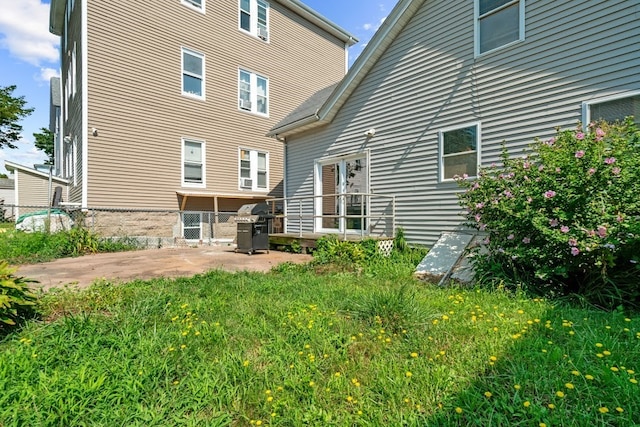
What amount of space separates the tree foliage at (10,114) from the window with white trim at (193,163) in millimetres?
24975

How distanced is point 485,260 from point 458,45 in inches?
194

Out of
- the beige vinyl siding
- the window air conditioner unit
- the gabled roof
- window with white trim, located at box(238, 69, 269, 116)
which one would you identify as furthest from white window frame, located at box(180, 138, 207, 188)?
the window air conditioner unit

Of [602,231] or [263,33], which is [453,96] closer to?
[602,231]

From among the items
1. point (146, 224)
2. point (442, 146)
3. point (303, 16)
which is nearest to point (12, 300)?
point (442, 146)

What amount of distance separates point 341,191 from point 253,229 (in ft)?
9.46

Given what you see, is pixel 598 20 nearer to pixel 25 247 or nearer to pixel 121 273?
pixel 121 273

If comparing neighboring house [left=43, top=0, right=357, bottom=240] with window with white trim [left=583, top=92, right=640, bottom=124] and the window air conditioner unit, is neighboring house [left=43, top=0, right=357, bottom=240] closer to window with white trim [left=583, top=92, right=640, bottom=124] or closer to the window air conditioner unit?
the window air conditioner unit

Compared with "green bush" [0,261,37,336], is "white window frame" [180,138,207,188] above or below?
above

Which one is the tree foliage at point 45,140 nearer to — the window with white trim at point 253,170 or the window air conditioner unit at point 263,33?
the window air conditioner unit at point 263,33

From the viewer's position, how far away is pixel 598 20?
5184 millimetres

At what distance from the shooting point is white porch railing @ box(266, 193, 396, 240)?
27.2 feet


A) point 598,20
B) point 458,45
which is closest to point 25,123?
point 458,45

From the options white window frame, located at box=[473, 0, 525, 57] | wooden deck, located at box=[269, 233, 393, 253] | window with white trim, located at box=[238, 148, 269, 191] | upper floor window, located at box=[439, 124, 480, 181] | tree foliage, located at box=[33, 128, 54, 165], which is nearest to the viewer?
white window frame, located at box=[473, 0, 525, 57]

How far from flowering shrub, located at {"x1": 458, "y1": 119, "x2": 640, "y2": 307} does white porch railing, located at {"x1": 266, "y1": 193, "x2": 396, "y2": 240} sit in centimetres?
353
